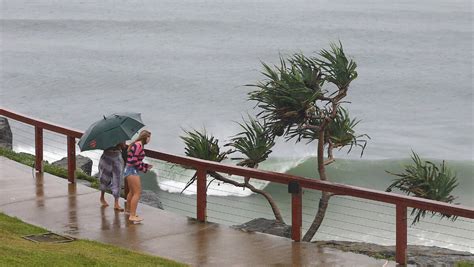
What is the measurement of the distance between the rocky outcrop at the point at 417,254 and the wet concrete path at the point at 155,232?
2.79ft

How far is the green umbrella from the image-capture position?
14891 mm

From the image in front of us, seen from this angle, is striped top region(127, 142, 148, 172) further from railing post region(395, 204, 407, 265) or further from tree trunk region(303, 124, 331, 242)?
railing post region(395, 204, 407, 265)

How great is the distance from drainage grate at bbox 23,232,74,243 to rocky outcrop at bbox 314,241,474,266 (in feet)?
11.1

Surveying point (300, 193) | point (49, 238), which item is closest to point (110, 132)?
point (49, 238)

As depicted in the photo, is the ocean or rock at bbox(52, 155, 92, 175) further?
the ocean

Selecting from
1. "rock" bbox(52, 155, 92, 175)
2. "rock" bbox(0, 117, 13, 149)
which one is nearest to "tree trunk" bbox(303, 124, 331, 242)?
"rock" bbox(52, 155, 92, 175)

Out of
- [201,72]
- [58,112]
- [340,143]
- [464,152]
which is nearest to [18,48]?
[201,72]

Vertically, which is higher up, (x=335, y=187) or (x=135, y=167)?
(x=135, y=167)

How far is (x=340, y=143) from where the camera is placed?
17.0m

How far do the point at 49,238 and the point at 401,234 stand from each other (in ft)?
15.1

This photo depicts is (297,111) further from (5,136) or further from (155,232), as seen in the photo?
(5,136)

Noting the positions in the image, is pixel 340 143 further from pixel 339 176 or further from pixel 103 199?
pixel 339 176

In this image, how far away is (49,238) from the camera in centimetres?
1370

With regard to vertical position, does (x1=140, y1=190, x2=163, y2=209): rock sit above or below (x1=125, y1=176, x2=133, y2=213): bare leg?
below
